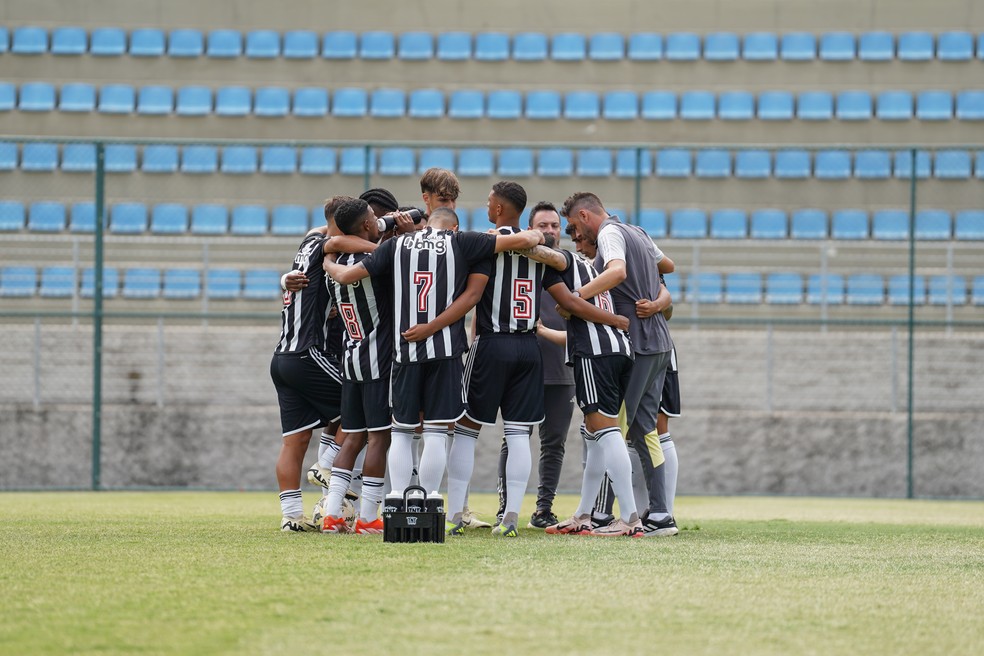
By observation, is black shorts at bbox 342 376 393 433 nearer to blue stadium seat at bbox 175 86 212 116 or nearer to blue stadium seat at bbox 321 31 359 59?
blue stadium seat at bbox 175 86 212 116

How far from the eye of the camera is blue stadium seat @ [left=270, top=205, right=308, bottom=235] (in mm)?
16031

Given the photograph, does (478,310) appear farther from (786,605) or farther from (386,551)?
(786,605)

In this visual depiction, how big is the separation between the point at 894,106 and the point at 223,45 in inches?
405

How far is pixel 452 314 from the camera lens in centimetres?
537

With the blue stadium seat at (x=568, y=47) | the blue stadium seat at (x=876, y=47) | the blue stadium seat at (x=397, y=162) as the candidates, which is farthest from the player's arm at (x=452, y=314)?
the blue stadium seat at (x=876, y=47)

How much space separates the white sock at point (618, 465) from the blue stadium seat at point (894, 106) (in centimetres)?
1328

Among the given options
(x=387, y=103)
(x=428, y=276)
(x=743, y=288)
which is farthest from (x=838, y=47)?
(x=428, y=276)

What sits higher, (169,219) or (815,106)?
(815,106)

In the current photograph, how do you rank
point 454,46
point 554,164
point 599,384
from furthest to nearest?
point 454,46 < point 554,164 < point 599,384

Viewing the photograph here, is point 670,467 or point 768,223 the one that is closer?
point 670,467

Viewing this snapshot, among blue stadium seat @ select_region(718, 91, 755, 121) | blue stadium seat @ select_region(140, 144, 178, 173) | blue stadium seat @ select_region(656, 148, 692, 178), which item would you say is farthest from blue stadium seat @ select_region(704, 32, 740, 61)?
blue stadium seat @ select_region(140, 144, 178, 173)

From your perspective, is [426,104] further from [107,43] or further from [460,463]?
[460,463]

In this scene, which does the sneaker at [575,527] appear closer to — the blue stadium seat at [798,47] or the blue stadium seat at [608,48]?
the blue stadium seat at [608,48]

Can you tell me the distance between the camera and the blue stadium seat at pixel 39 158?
55.3ft
